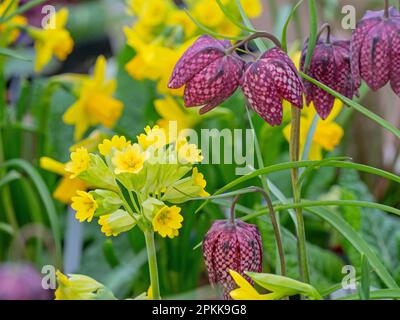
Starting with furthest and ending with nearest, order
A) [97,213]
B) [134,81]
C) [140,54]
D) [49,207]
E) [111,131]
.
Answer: [134,81] < [111,131] < [140,54] < [49,207] < [97,213]

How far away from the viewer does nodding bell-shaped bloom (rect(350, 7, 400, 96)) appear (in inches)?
29.1

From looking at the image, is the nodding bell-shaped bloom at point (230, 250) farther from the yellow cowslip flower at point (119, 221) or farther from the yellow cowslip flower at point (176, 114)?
the yellow cowslip flower at point (176, 114)

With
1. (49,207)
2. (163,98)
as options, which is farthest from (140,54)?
(49,207)

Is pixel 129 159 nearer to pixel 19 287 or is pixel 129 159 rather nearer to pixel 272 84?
pixel 272 84

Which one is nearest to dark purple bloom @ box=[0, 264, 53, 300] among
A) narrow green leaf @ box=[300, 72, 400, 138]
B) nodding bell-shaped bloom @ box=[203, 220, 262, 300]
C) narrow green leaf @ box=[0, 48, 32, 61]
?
narrow green leaf @ box=[0, 48, 32, 61]

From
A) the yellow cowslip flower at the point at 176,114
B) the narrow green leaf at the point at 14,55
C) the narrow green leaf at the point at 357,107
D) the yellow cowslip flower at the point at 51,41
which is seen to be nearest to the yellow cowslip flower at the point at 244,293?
the narrow green leaf at the point at 357,107

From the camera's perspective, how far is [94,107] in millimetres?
1374

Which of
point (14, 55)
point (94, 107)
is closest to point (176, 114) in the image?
point (94, 107)

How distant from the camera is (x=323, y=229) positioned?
1.46m

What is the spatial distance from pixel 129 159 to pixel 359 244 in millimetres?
214

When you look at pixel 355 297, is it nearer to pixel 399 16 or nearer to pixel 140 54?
pixel 399 16

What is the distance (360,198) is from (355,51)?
54 centimetres

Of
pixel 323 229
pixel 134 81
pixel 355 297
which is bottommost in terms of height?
pixel 355 297

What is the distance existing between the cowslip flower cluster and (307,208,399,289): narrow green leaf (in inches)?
5.6
